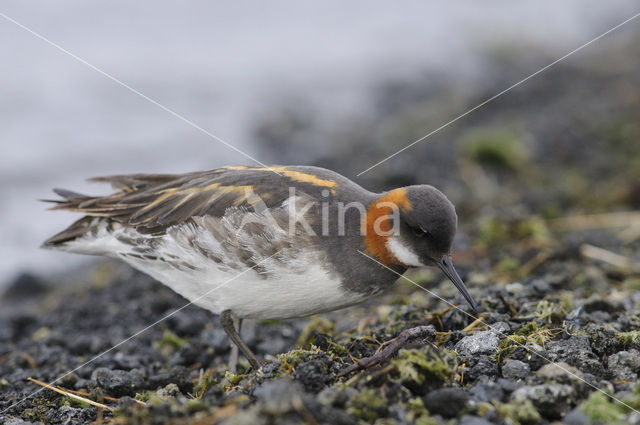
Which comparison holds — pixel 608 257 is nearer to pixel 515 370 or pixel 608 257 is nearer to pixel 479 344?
pixel 479 344

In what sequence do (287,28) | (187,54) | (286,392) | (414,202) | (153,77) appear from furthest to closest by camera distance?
(287,28) < (187,54) < (153,77) < (414,202) < (286,392)

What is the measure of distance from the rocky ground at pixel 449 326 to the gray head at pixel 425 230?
0.52 meters

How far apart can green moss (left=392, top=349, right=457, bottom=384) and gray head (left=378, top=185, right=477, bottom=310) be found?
114 centimetres

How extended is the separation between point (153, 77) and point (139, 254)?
14278 mm

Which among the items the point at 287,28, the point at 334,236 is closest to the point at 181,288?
the point at 334,236

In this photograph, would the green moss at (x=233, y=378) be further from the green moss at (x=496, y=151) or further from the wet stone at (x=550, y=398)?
the green moss at (x=496, y=151)

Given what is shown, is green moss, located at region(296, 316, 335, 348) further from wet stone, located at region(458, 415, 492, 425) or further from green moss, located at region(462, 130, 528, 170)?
green moss, located at region(462, 130, 528, 170)

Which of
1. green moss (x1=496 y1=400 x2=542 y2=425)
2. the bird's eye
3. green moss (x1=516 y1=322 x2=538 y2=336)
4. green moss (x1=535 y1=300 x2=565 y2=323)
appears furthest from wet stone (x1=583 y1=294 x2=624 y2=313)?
green moss (x1=496 y1=400 x2=542 y2=425)

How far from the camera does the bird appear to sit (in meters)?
5.14

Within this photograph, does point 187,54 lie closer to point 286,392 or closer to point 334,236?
point 334,236

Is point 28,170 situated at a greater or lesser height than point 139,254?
greater

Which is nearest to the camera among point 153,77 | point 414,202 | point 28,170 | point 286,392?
point 286,392

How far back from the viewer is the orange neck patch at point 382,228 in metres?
5.26

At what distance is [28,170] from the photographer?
13.8 m
